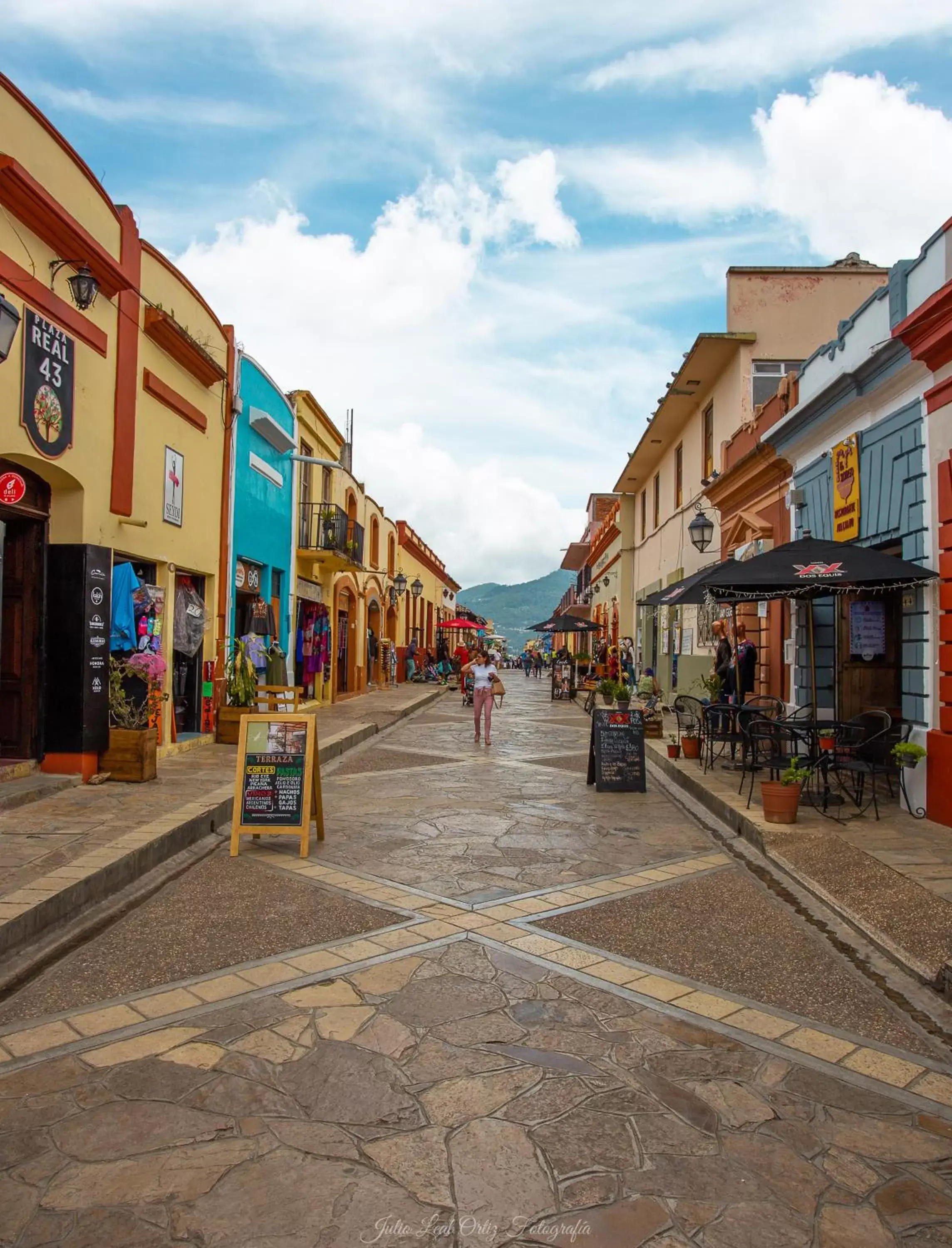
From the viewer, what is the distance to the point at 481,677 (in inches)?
559

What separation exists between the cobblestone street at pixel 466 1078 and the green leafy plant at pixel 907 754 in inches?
102

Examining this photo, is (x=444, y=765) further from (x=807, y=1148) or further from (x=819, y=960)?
(x=807, y=1148)

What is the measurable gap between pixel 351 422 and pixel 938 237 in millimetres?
24544

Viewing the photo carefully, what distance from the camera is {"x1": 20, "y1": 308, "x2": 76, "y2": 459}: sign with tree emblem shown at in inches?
317

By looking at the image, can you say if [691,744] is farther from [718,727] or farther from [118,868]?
[118,868]

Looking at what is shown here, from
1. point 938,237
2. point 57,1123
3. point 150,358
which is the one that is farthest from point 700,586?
point 57,1123

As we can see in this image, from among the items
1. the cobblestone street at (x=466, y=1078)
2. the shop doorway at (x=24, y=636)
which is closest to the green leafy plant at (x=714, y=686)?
the cobblestone street at (x=466, y=1078)

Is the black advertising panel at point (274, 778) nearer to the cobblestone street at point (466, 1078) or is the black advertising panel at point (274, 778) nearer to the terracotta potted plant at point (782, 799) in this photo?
the cobblestone street at point (466, 1078)

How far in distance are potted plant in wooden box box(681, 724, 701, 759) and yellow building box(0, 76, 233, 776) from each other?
6.56 m

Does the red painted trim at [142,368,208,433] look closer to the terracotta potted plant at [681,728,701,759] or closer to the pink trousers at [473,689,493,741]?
the pink trousers at [473,689,493,741]

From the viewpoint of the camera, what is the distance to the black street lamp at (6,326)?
5.59 m

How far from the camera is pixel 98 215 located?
9.37 metres

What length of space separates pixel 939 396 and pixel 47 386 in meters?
7.90

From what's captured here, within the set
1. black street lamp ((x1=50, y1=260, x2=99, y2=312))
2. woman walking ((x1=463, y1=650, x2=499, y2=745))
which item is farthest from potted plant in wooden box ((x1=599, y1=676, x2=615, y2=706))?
black street lamp ((x1=50, y1=260, x2=99, y2=312))
